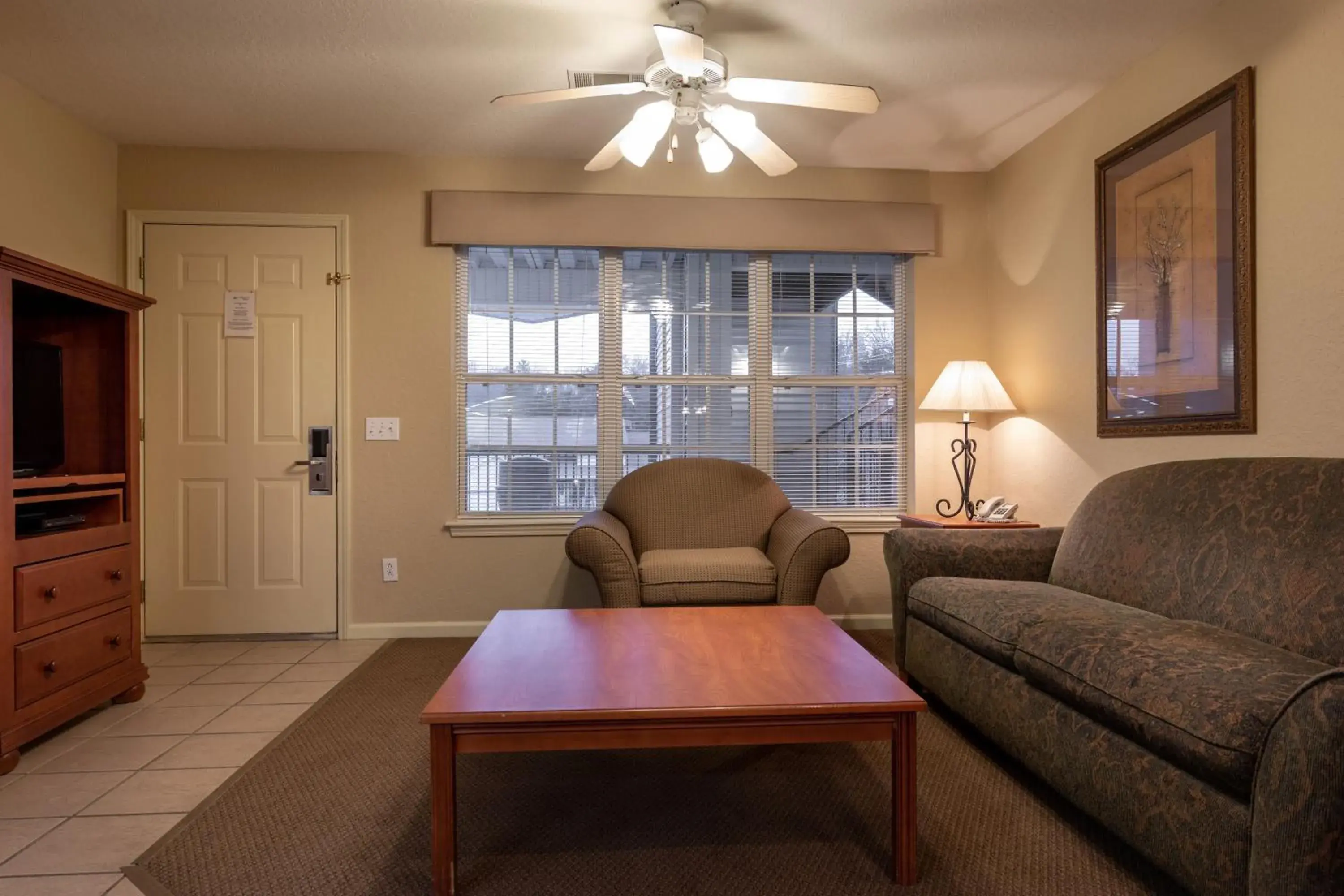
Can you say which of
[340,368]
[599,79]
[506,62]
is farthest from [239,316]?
[599,79]

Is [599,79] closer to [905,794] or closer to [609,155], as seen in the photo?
[609,155]

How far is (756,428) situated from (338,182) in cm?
238

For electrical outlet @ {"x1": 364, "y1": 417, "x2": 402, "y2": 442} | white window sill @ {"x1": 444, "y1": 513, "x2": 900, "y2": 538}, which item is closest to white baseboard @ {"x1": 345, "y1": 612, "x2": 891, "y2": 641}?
white window sill @ {"x1": 444, "y1": 513, "x2": 900, "y2": 538}

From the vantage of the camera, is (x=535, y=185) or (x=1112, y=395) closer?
(x=1112, y=395)

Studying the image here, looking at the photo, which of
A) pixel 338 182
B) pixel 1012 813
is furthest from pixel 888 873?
pixel 338 182

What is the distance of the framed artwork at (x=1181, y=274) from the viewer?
2.14 m

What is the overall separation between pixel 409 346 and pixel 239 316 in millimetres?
794

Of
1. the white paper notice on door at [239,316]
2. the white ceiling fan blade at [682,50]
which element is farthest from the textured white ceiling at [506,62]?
the white paper notice on door at [239,316]

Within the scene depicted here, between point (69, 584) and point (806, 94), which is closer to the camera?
point (806, 94)

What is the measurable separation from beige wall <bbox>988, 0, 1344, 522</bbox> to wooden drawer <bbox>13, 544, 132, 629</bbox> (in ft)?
12.1

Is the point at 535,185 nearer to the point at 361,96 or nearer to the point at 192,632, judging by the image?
the point at 361,96

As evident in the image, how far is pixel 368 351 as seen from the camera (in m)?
3.39

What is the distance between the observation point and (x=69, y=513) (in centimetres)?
241

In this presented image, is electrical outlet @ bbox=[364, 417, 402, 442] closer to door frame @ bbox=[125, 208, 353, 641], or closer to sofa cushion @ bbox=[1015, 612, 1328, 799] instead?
door frame @ bbox=[125, 208, 353, 641]
